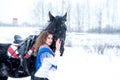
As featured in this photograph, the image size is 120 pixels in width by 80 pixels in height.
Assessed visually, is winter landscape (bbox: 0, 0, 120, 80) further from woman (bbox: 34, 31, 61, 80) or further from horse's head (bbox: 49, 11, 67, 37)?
woman (bbox: 34, 31, 61, 80)

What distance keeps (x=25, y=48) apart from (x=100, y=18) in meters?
49.7

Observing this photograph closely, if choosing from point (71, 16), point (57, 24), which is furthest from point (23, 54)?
point (71, 16)

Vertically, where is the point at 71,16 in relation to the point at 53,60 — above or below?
above

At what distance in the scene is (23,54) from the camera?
200 inches

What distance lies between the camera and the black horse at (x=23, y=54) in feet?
14.8

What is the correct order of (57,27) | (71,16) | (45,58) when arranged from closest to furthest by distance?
(45,58) → (57,27) → (71,16)

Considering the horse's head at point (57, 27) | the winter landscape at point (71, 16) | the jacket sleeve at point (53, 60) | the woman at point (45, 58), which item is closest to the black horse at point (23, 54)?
the horse's head at point (57, 27)

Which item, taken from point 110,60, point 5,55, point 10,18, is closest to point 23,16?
point 10,18

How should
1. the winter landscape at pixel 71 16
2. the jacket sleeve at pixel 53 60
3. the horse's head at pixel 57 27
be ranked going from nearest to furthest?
the jacket sleeve at pixel 53 60, the horse's head at pixel 57 27, the winter landscape at pixel 71 16

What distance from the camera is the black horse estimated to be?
178 inches

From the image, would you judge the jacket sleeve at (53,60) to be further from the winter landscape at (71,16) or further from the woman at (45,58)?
the winter landscape at (71,16)

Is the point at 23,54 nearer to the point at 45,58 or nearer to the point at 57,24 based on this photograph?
the point at 57,24

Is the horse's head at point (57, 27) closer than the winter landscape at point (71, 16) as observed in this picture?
Yes

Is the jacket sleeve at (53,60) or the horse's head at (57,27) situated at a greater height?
the horse's head at (57,27)
